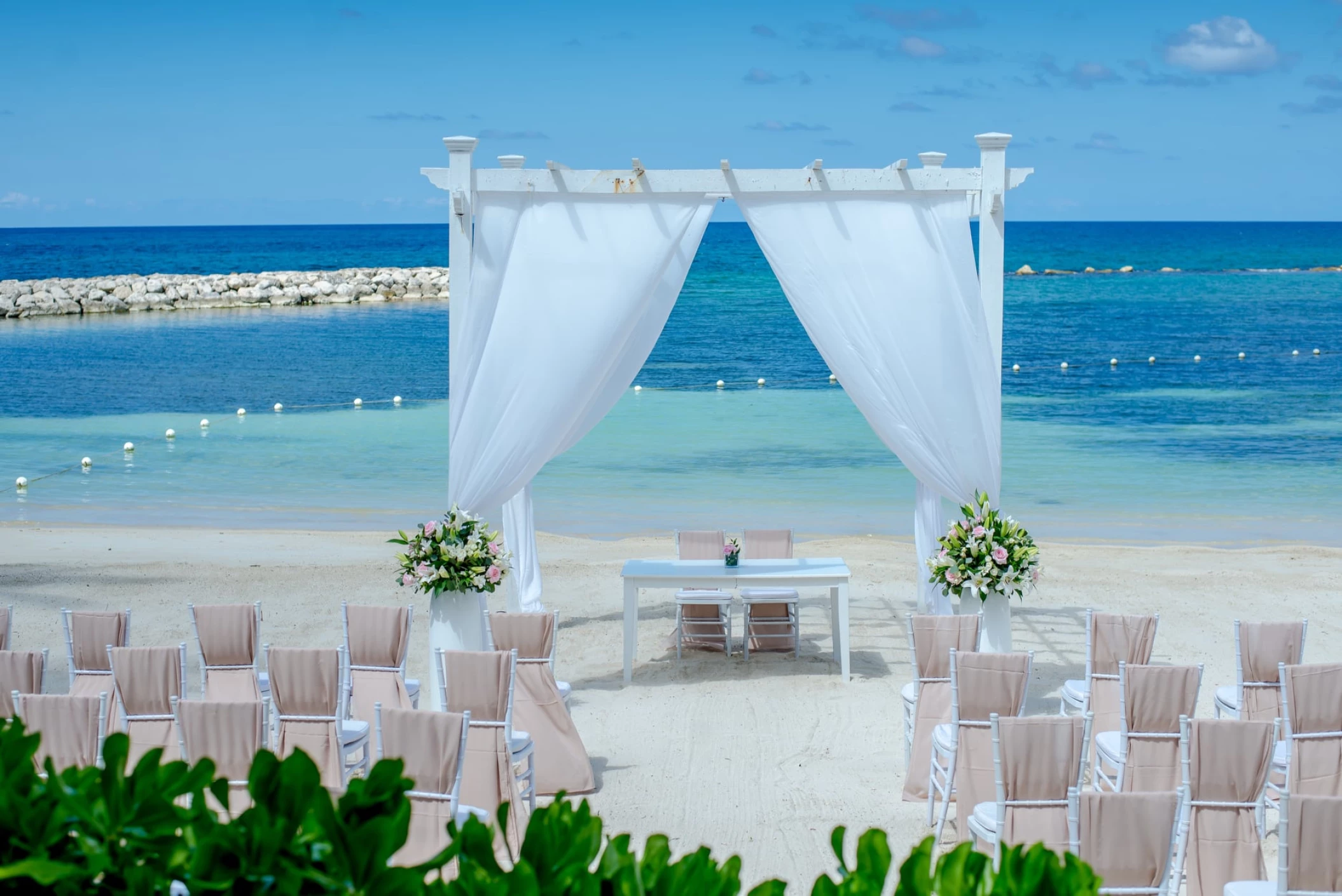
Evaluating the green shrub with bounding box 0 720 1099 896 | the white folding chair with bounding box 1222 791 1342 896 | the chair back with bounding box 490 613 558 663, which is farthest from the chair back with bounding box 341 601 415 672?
the green shrub with bounding box 0 720 1099 896

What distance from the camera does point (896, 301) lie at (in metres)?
7.51

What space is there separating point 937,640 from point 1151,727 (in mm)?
1126

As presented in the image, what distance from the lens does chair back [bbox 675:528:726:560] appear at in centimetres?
919

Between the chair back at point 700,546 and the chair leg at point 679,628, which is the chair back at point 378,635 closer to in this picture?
the chair leg at point 679,628

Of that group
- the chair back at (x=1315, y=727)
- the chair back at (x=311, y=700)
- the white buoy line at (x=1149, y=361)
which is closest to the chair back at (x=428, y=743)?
the chair back at (x=311, y=700)

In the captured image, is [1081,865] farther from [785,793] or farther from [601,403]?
[601,403]

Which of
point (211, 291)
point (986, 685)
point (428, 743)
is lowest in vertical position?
point (428, 743)

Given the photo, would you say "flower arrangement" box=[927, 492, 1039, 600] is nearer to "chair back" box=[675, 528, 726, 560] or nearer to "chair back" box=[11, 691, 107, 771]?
"chair back" box=[675, 528, 726, 560]

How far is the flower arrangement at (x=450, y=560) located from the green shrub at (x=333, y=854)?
5.43m

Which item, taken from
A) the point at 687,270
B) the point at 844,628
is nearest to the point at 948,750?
the point at 844,628

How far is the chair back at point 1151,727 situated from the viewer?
562 centimetres

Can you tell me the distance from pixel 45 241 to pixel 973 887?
110m

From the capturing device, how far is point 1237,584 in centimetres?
1078

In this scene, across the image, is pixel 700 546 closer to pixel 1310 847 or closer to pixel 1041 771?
pixel 1041 771
